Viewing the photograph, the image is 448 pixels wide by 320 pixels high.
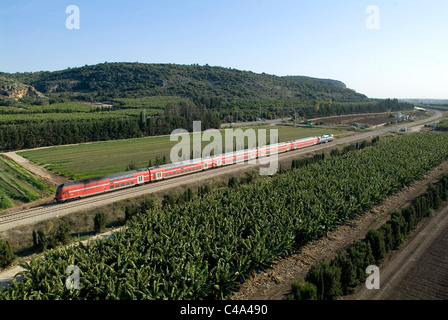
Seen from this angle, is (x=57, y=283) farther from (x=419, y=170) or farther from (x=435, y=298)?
(x=419, y=170)

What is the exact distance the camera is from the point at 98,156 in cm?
6694

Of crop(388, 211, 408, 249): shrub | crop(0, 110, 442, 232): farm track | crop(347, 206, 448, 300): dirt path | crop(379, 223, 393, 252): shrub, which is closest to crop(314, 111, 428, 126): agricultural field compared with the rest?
crop(0, 110, 442, 232): farm track

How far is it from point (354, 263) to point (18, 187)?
1768 inches

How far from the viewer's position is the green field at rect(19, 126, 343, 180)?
54594 millimetres

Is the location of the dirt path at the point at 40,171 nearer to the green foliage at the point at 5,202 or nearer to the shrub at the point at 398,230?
the green foliage at the point at 5,202

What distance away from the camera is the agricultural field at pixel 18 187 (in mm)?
38541

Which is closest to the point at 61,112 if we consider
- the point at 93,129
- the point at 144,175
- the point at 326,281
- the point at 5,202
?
the point at 93,129

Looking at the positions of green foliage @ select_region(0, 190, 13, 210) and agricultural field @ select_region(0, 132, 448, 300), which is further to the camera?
green foliage @ select_region(0, 190, 13, 210)

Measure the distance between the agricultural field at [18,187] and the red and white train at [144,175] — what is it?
20.3 ft

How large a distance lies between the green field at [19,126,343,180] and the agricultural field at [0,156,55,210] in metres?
5.01

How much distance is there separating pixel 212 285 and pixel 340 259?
8885mm

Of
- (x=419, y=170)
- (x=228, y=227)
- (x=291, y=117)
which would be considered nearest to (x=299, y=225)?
(x=228, y=227)

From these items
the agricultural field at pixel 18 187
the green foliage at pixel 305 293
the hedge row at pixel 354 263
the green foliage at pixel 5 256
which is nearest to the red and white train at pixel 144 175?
the agricultural field at pixel 18 187

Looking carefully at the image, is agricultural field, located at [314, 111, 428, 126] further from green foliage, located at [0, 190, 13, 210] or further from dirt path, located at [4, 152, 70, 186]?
green foliage, located at [0, 190, 13, 210]
